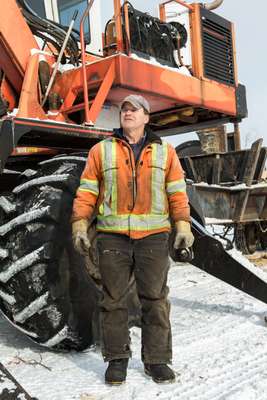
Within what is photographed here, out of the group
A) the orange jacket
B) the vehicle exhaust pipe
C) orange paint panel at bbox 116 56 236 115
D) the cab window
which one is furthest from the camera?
the vehicle exhaust pipe

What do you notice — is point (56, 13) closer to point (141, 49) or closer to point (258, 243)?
point (141, 49)

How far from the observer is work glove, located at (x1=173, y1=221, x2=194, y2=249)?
8.99 feet

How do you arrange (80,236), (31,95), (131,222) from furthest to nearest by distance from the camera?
(31,95), (131,222), (80,236)

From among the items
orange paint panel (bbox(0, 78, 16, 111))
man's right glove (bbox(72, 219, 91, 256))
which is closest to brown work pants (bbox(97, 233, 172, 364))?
man's right glove (bbox(72, 219, 91, 256))

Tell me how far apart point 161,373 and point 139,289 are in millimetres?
458

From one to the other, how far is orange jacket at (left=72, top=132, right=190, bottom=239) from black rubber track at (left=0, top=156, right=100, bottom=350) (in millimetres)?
293

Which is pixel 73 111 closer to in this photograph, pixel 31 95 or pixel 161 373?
pixel 31 95

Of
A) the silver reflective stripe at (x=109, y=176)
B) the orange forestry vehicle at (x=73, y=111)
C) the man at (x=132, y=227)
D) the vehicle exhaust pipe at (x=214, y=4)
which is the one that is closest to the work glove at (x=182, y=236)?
the man at (x=132, y=227)

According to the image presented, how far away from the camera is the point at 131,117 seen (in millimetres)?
2781

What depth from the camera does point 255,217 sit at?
7453 millimetres

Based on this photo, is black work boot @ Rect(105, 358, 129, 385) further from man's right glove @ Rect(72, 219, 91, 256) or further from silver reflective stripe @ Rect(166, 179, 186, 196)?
silver reflective stripe @ Rect(166, 179, 186, 196)

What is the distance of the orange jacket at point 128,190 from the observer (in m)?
2.73

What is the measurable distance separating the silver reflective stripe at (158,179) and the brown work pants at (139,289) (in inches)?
6.3

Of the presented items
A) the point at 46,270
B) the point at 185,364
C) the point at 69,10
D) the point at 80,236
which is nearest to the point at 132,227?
the point at 80,236
